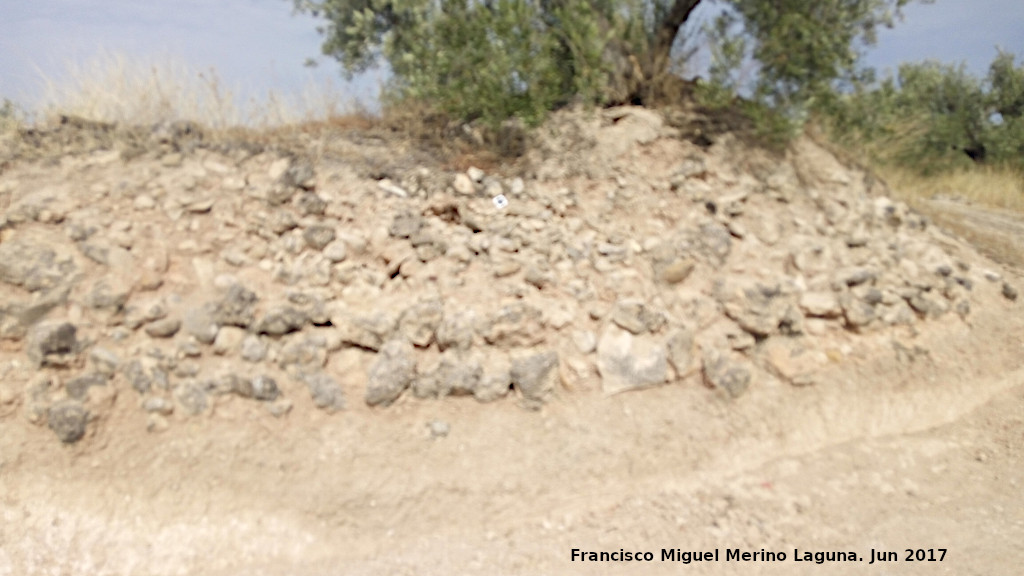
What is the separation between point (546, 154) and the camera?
5496 millimetres

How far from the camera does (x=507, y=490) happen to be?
393 centimetres

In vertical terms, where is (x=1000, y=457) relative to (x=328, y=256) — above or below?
below

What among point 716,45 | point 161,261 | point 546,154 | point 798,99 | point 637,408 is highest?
point 716,45

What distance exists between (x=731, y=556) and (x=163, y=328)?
10.9 ft

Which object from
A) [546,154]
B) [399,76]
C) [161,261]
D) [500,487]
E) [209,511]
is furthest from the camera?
[399,76]

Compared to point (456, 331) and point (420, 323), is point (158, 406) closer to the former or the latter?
point (420, 323)

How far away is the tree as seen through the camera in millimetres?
5438

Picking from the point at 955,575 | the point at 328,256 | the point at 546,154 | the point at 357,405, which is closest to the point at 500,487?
the point at 357,405

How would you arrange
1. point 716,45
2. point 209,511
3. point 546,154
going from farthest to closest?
point 716,45, point 546,154, point 209,511

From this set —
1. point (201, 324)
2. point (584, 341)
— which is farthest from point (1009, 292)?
point (201, 324)

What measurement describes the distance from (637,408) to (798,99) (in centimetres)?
313

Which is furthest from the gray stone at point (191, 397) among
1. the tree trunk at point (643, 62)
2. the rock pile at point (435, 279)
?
the tree trunk at point (643, 62)

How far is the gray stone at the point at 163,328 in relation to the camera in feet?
13.2

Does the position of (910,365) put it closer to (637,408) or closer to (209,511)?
(637,408)
